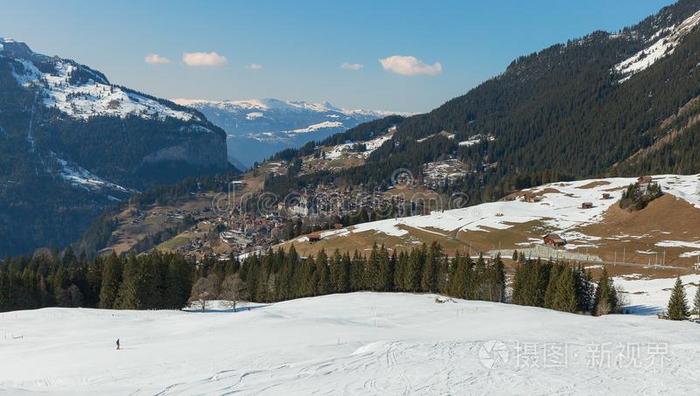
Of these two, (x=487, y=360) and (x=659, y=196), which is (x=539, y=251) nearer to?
(x=659, y=196)

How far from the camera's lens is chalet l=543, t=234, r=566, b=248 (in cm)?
15175

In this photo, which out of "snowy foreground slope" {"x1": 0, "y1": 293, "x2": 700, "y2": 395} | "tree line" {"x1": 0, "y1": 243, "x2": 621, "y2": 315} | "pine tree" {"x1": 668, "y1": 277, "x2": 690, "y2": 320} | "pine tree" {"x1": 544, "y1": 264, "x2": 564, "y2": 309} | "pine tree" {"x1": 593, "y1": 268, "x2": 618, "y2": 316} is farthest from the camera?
"tree line" {"x1": 0, "y1": 243, "x2": 621, "y2": 315}

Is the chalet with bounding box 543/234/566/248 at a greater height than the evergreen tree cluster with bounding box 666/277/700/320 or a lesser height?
greater

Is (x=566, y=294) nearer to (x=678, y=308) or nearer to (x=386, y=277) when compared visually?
(x=678, y=308)

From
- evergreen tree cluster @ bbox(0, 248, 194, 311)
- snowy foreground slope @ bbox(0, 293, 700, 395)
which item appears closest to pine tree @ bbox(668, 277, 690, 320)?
A: snowy foreground slope @ bbox(0, 293, 700, 395)

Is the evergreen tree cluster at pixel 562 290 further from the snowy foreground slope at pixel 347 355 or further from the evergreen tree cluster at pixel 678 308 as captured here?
the snowy foreground slope at pixel 347 355

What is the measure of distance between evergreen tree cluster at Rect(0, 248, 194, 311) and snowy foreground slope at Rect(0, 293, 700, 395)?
76.1 feet

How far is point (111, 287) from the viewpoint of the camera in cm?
10106

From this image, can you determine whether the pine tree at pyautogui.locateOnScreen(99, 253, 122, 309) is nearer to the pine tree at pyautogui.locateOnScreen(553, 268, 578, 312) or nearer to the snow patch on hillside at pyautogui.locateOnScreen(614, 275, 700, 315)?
the pine tree at pyautogui.locateOnScreen(553, 268, 578, 312)

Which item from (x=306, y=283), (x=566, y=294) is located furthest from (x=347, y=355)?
(x=306, y=283)

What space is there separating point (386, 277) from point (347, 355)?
7272cm

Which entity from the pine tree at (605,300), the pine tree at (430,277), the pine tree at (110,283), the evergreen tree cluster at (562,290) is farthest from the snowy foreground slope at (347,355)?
the pine tree at (430,277)

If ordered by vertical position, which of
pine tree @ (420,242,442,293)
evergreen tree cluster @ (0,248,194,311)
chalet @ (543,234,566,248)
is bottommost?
evergreen tree cluster @ (0,248,194,311)

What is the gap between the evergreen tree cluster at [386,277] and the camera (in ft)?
342
